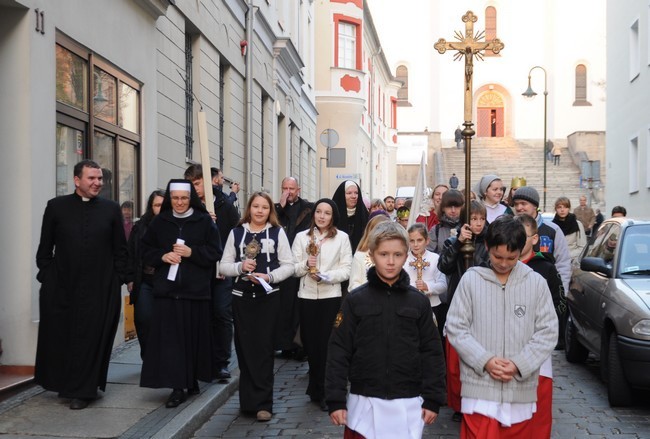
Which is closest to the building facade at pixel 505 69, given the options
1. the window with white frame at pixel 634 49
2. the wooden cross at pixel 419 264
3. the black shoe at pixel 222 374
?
the window with white frame at pixel 634 49

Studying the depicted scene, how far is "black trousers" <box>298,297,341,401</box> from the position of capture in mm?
7980

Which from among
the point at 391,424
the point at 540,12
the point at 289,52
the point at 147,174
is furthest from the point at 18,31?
the point at 540,12

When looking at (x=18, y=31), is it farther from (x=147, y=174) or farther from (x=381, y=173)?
(x=381, y=173)

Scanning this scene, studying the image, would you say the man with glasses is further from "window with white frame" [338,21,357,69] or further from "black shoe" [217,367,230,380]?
"window with white frame" [338,21,357,69]

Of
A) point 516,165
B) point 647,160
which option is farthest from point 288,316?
point 516,165

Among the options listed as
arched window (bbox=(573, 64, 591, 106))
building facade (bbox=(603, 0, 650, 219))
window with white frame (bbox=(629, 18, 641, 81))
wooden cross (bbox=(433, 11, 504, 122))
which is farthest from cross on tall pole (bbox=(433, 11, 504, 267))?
arched window (bbox=(573, 64, 591, 106))

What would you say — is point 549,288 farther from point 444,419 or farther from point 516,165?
point 516,165

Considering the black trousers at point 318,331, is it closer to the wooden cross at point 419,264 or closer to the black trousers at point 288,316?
the wooden cross at point 419,264

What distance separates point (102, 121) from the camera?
1023cm

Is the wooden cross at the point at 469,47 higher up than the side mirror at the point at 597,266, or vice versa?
the wooden cross at the point at 469,47

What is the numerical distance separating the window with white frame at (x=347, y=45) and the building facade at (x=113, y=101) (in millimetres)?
16211

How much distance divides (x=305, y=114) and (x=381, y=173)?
27815 millimetres

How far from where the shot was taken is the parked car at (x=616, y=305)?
7480 millimetres

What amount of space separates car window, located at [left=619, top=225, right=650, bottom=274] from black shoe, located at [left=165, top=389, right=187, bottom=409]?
4.13 meters
